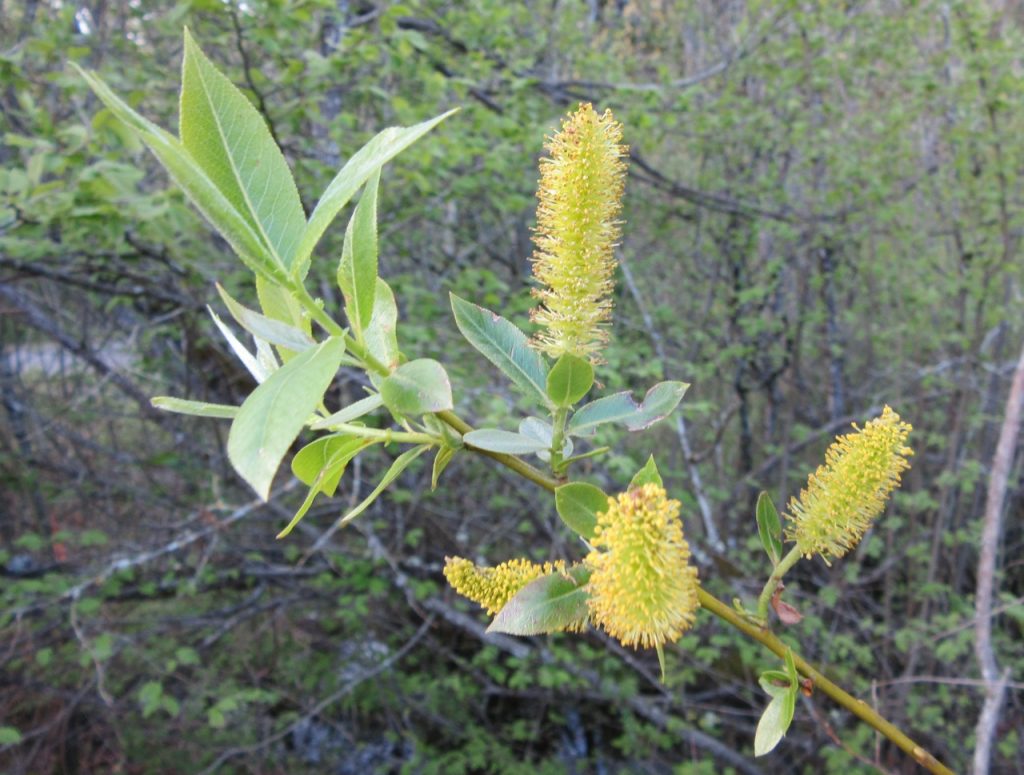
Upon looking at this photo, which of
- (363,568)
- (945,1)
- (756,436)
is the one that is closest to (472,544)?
(363,568)

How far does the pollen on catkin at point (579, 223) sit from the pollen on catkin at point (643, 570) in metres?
0.22

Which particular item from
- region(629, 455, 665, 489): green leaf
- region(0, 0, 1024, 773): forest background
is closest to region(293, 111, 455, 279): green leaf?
region(629, 455, 665, 489): green leaf

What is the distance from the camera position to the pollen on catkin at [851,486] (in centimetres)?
76

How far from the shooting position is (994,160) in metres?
4.33

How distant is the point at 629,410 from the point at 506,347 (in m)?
0.13

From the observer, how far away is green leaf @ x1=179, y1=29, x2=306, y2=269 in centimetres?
57

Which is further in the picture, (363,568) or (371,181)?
(363,568)

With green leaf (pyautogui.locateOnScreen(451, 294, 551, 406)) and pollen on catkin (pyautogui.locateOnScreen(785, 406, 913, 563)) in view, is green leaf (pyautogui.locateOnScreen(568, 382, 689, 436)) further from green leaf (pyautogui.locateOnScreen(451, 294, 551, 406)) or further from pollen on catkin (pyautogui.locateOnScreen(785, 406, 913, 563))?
pollen on catkin (pyautogui.locateOnScreen(785, 406, 913, 563))

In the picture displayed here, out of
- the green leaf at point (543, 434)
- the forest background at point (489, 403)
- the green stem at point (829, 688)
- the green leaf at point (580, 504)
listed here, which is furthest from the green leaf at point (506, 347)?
the forest background at point (489, 403)

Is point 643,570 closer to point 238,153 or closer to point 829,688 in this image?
point 829,688

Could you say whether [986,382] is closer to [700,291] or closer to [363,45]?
[700,291]

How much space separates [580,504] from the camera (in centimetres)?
66

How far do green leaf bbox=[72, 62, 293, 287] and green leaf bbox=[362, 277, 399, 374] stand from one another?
10cm

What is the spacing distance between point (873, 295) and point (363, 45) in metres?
4.07
